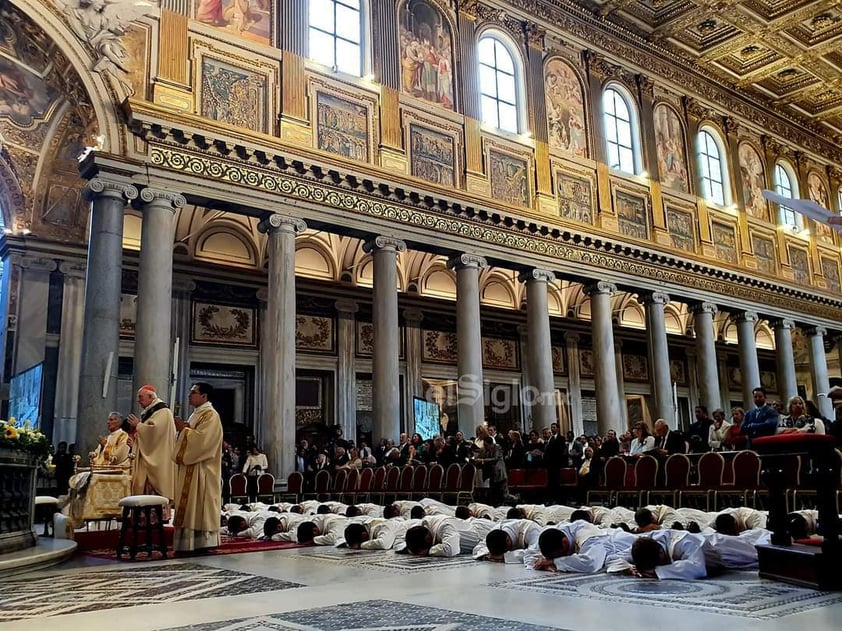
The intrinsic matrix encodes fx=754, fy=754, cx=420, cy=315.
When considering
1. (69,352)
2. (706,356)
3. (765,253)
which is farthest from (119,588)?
(765,253)

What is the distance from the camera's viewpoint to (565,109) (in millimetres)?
20047

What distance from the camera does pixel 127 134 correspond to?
12.7 m

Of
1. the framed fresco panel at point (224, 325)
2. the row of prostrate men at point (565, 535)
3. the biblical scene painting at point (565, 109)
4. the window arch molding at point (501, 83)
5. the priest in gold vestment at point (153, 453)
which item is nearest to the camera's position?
the row of prostrate men at point (565, 535)

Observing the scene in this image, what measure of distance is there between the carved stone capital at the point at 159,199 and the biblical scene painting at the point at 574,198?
9796 mm

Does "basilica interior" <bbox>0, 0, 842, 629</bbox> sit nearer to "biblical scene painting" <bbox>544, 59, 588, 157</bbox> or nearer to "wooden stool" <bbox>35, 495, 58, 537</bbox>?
"biblical scene painting" <bbox>544, 59, 588, 157</bbox>

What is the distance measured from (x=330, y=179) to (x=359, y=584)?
11.1 meters

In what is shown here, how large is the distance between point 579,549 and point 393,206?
1122 cm

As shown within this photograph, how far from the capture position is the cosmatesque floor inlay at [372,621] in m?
3.48

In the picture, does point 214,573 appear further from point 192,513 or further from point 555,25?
point 555,25

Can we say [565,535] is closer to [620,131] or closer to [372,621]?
[372,621]

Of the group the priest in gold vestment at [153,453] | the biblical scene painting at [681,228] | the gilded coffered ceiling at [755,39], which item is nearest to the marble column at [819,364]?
the biblical scene painting at [681,228]

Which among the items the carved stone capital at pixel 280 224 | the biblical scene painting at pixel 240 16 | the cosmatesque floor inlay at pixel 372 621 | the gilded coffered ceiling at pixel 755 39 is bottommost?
the cosmatesque floor inlay at pixel 372 621

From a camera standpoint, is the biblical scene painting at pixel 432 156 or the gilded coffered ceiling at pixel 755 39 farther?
the gilded coffered ceiling at pixel 755 39

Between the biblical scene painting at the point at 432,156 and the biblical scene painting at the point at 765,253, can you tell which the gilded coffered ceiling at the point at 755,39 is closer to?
the biblical scene painting at the point at 765,253
